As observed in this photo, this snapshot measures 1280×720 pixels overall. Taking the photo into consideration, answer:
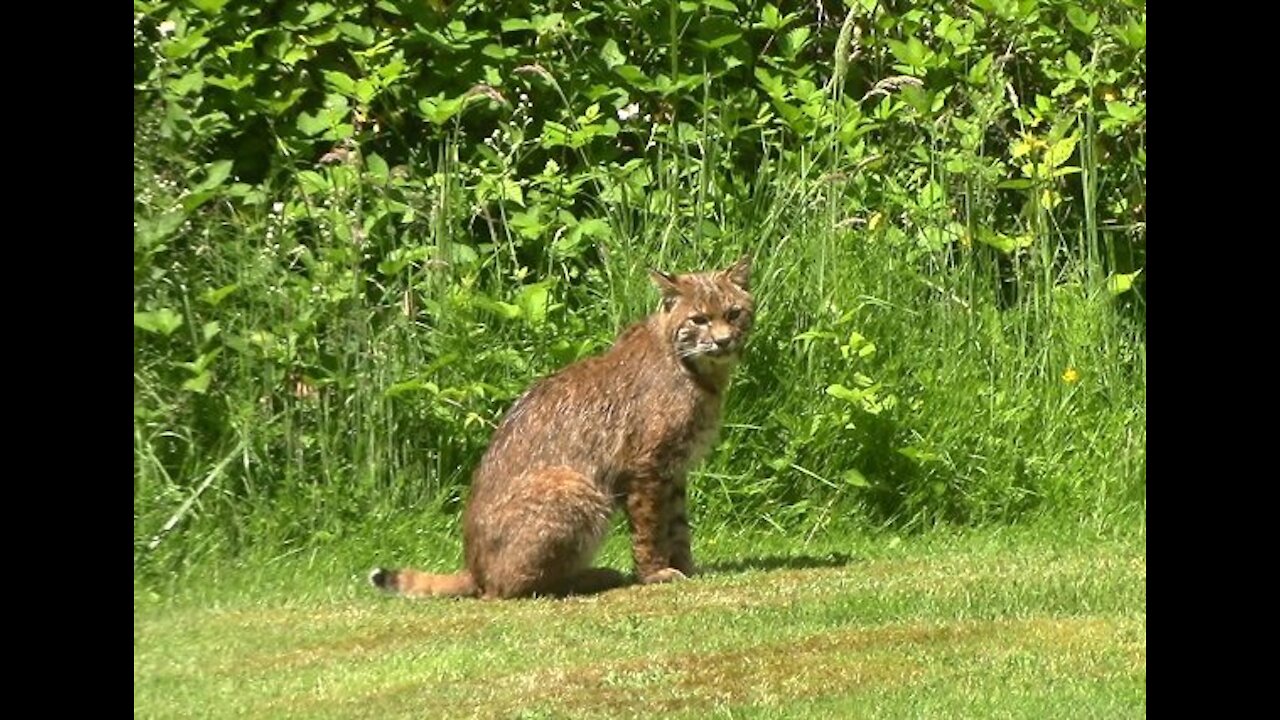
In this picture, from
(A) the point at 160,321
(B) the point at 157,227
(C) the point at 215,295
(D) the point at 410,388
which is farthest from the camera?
(D) the point at 410,388

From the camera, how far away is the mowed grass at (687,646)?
195 inches

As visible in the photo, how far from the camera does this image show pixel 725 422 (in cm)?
782

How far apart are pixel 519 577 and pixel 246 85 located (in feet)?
8.95

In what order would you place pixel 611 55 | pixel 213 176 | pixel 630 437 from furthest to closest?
pixel 611 55 < pixel 213 176 < pixel 630 437

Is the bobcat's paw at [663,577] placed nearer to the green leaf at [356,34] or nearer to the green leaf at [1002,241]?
the green leaf at [1002,241]

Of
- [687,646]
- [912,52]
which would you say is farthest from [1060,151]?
[687,646]

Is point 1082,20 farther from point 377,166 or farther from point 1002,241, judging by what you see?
point 377,166

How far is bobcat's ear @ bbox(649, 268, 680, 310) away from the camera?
7129 mm

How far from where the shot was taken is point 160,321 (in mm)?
6512

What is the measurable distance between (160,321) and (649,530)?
1.74 metres

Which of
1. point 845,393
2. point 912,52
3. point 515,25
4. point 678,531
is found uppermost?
point 515,25

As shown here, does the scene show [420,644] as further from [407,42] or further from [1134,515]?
[407,42]

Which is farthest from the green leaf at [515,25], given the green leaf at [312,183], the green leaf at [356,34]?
the green leaf at [312,183]

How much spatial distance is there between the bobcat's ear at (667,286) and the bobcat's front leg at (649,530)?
0.60 meters
